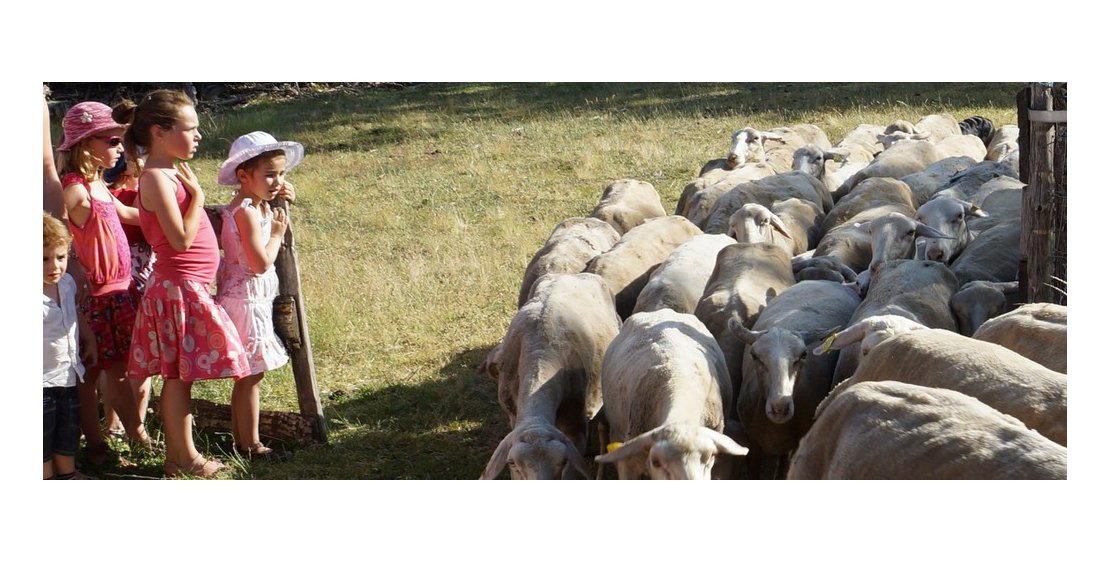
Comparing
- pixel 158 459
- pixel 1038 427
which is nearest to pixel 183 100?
pixel 158 459

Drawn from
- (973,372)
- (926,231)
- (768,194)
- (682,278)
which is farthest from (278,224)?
(768,194)

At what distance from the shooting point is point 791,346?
620 centimetres

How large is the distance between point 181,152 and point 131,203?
1.02m

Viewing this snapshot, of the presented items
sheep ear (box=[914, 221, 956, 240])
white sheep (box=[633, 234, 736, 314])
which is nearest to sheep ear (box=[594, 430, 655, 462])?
white sheep (box=[633, 234, 736, 314])

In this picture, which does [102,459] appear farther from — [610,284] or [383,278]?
[383,278]

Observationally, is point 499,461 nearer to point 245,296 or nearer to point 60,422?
point 245,296

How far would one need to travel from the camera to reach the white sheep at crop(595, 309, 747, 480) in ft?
15.7

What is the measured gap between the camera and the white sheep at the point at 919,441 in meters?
4.09

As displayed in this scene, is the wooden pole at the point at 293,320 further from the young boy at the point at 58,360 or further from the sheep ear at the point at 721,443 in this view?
the sheep ear at the point at 721,443

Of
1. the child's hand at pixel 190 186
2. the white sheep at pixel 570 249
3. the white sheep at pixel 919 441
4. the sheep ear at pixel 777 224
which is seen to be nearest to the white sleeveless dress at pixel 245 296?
the child's hand at pixel 190 186

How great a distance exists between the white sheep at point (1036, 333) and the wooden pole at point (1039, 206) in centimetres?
70

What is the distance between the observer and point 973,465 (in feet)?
13.8

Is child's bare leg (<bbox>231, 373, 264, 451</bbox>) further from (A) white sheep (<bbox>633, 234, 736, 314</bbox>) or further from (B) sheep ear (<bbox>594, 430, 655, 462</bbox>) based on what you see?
(A) white sheep (<bbox>633, 234, 736, 314</bbox>)

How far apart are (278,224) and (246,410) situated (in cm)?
112
